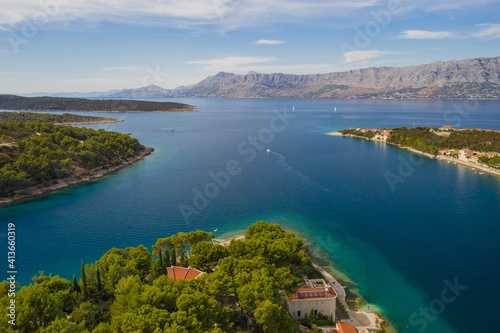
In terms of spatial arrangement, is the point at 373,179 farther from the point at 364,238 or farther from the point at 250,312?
the point at 250,312

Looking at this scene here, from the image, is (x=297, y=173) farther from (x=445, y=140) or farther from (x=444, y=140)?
(x=444, y=140)

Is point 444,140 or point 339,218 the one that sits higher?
point 444,140
